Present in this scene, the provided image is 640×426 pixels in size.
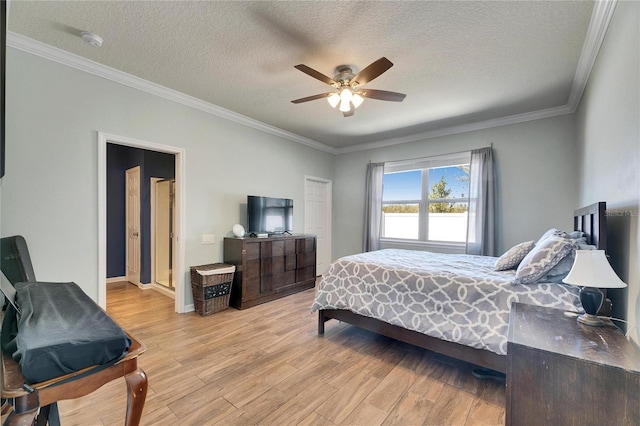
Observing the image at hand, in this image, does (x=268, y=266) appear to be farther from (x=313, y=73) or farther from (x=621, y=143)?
(x=621, y=143)

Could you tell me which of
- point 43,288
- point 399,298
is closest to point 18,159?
point 43,288

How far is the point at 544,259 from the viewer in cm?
187

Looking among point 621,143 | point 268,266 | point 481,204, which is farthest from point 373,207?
point 621,143

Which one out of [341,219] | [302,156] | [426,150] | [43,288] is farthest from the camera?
[341,219]

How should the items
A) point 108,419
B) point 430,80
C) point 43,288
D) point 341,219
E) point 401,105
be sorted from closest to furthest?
point 43,288, point 108,419, point 430,80, point 401,105, point 341,219

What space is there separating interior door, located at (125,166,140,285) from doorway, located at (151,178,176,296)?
1.00ft

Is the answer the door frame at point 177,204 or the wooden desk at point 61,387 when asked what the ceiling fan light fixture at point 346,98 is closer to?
the door frame at point 177,204

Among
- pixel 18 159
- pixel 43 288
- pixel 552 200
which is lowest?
pixel 43 288

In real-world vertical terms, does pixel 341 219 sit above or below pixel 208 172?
below

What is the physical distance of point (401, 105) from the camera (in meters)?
3.57

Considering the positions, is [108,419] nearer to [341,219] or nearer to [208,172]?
[208,172]

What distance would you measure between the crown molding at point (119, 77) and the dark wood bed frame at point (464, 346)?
300 centimetres

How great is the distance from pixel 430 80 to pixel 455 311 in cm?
232

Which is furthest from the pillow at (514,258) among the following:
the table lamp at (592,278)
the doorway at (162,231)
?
the doorway at (162,231)
